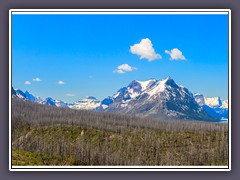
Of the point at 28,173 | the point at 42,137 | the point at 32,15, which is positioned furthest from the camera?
the point at 42,137

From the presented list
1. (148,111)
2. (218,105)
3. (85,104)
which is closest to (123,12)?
(218,105)

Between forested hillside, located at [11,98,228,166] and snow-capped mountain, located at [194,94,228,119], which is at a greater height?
snow-capped mountain, located at [194,94,228,119]

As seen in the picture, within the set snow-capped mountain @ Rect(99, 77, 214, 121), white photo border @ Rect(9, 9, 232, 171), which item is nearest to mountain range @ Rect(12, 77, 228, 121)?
snow-capped mountain @ Rect(99, 77, 214, 121)

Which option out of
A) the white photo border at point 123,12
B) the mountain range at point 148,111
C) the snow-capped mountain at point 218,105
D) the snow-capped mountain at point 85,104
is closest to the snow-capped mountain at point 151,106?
the mountain range at point 148,111

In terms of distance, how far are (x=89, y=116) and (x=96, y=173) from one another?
22237mm

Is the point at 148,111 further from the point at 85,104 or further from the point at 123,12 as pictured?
the point at 123,12

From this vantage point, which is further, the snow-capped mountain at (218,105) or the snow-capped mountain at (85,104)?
the snow-capped mountain at (85,104)

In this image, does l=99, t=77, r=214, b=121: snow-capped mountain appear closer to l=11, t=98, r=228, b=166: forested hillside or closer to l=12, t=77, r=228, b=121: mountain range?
l=12, t=77, r=228, b=121: mountain range

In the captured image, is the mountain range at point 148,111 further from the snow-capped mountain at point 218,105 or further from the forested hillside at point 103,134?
the forested hillside at point 103,134

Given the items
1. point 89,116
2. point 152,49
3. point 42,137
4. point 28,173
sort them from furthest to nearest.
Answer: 1. point 89,116
2. point 42,137
3. point 152,49
4. point 28,173

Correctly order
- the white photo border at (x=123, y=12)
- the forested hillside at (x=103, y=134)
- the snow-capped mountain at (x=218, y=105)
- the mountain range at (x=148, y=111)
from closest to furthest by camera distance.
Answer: the white photo border at (x=123, y=12)
the snow-capped mountain at (x=218, y=105)
the mountain range at (x=148, y=111)
the forested hillside at (x=103, y=134)
